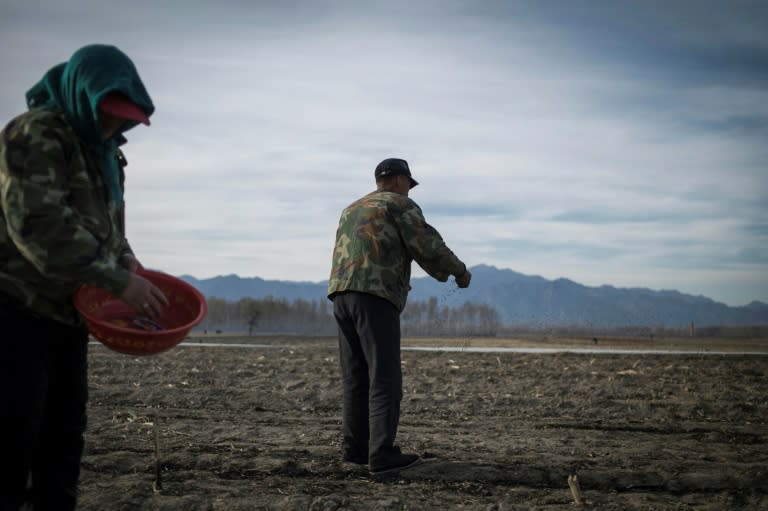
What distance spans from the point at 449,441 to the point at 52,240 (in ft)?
14.7

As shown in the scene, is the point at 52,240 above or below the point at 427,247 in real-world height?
below

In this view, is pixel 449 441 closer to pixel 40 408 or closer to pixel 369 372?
pixel 369 372

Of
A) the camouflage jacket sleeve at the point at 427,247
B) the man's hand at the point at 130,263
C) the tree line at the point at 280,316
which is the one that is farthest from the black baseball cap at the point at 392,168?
the tree line at the point at 280,316

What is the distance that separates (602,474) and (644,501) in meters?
0.64

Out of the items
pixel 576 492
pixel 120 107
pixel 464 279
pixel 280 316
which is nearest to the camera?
pixel 120 107

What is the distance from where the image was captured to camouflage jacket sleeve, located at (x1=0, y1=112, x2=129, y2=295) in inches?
100

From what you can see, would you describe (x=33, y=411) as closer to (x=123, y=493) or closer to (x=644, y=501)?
(x=123, y=493)

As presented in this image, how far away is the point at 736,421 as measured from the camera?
25.3 feet

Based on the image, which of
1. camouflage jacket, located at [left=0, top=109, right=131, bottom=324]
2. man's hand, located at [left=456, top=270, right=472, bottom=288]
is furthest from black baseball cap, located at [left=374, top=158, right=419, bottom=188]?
camouflage jacket, located at [left=0, top=109, right=131, bottom=324]

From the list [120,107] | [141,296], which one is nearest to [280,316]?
[141,296]

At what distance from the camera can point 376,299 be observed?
197 inches

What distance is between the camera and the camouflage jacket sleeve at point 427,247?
5.07 meters

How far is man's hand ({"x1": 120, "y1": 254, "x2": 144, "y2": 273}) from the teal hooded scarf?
1.73 ft

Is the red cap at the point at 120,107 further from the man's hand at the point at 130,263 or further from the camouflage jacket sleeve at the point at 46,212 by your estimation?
the man's hand at the point at 130,263
